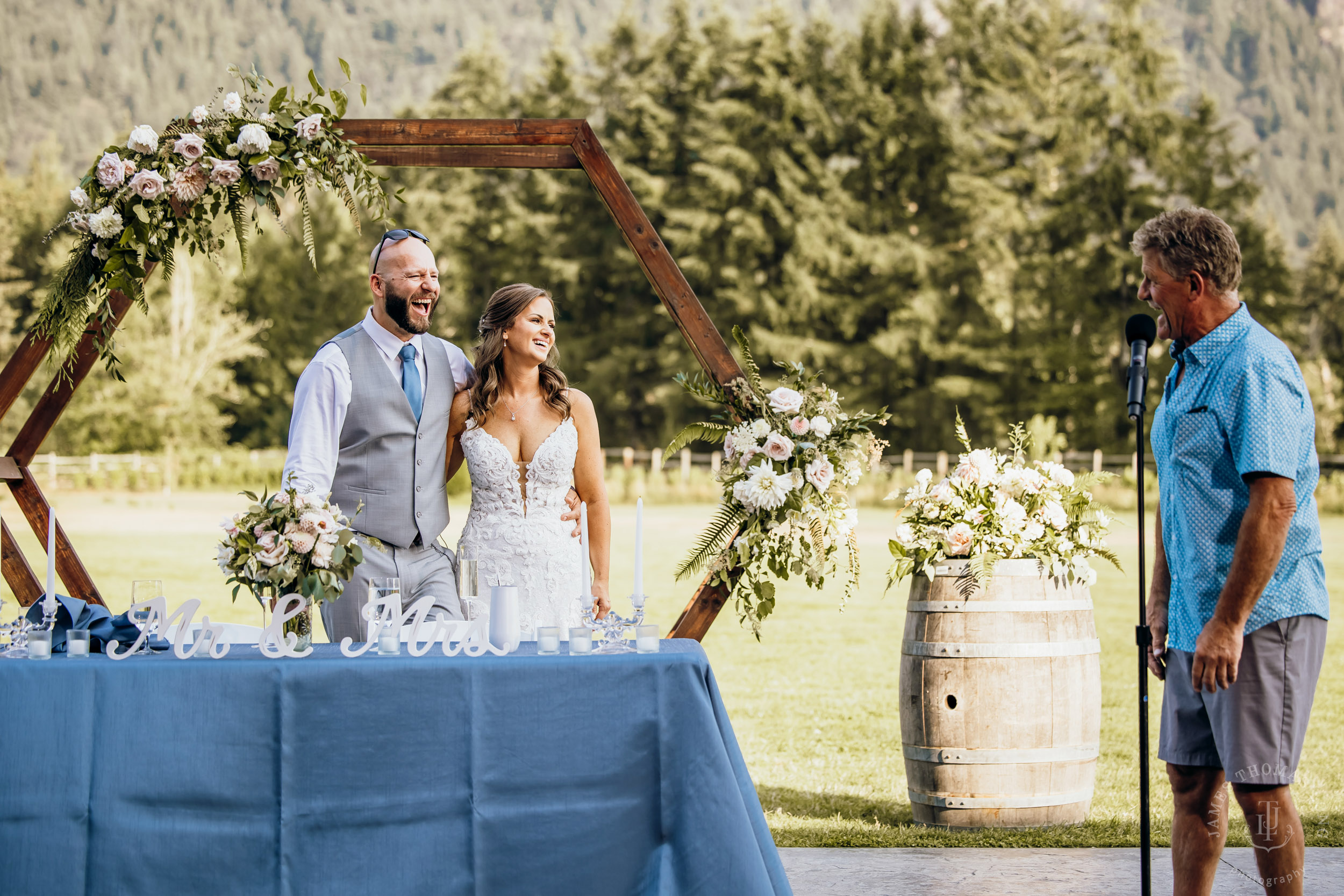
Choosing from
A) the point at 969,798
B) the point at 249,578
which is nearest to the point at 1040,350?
the point at 969,798

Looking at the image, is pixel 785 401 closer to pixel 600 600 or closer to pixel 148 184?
pixel 600 600

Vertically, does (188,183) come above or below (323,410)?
above

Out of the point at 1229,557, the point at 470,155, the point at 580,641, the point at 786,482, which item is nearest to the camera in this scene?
the point at 1229,557

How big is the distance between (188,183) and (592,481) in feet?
5.41

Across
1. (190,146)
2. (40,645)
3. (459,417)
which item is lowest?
(40,645)

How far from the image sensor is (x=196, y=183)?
4254mm

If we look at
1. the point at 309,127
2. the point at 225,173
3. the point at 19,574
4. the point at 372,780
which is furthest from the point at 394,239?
the point at 19,574

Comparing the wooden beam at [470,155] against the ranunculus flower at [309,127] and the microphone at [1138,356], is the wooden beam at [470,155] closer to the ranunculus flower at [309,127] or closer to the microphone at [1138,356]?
the ranunculus flower at [309,127]

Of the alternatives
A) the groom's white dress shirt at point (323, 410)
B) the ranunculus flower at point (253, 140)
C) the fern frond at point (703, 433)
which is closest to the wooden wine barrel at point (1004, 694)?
the fern frond at point (703, 433)

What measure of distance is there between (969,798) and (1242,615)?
81.8 inches

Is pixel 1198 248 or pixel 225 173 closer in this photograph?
pixel 1198 248

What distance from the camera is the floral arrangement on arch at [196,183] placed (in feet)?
13.7

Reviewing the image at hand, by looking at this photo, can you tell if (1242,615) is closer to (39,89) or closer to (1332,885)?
(1332,885)

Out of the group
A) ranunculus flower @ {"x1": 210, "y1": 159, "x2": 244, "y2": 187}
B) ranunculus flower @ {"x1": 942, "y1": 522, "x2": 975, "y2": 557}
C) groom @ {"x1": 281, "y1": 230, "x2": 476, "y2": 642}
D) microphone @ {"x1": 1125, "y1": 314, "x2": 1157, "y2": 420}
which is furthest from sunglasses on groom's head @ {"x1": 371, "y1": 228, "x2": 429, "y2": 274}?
ranunculus flower @ {"x1": 942, "y1": 522, "x2": 975, "y2": 557}
